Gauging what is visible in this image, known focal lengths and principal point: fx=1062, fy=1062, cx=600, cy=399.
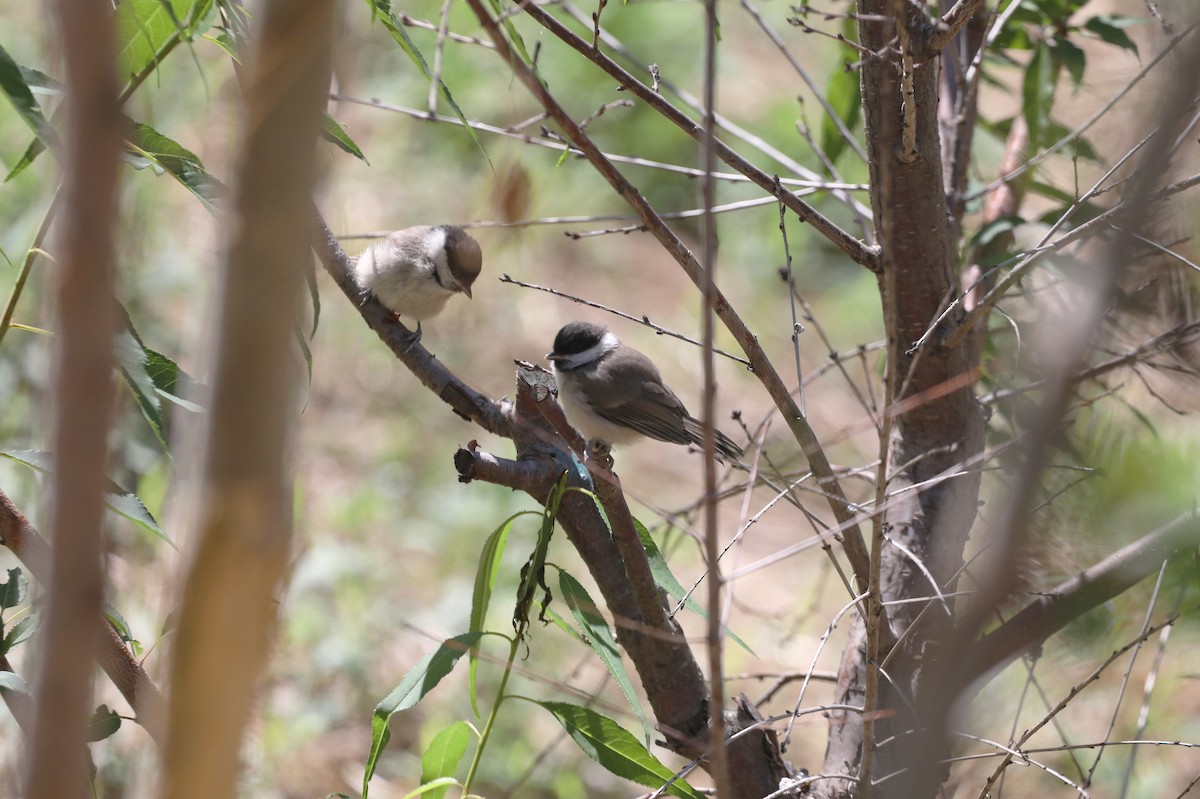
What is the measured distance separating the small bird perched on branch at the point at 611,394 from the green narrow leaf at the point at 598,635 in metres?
2.75

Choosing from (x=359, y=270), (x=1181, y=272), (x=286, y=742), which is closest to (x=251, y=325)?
(x=1181, y=272)

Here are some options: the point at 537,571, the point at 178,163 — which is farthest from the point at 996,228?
the point at 178,163

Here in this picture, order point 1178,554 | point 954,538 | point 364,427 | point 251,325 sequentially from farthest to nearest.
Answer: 1. point 364,427
2. point 954,538
3. point 1178,554
4. point 251,325

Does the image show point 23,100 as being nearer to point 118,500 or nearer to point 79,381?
point 118,500

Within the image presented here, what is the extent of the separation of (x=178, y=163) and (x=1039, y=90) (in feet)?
7.49

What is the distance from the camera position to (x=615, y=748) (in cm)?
180

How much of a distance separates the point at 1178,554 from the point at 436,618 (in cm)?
366

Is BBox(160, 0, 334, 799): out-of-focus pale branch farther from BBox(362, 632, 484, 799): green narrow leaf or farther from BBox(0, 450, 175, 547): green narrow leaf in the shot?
BBox(362, 632, 484, 799): green narrow leaf

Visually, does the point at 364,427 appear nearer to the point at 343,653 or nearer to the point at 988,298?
the point at 343,653

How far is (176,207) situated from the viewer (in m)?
6.57

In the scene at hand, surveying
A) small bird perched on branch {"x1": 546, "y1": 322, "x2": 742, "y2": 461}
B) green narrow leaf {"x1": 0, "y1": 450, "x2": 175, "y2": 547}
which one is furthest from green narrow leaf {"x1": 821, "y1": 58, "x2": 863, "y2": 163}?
green narrow leaf {"x1": 0, "y1": 450, "x2": 175, "y2": 547}

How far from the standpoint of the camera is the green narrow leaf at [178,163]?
1541 mm

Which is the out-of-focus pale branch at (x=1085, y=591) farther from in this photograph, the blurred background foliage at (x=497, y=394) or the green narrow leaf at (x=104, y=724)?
the green narrow leaf at (x=104, y=724)

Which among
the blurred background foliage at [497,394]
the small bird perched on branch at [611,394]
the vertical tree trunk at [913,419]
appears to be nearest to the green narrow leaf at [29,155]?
the blurred background foliage at [497,394]
